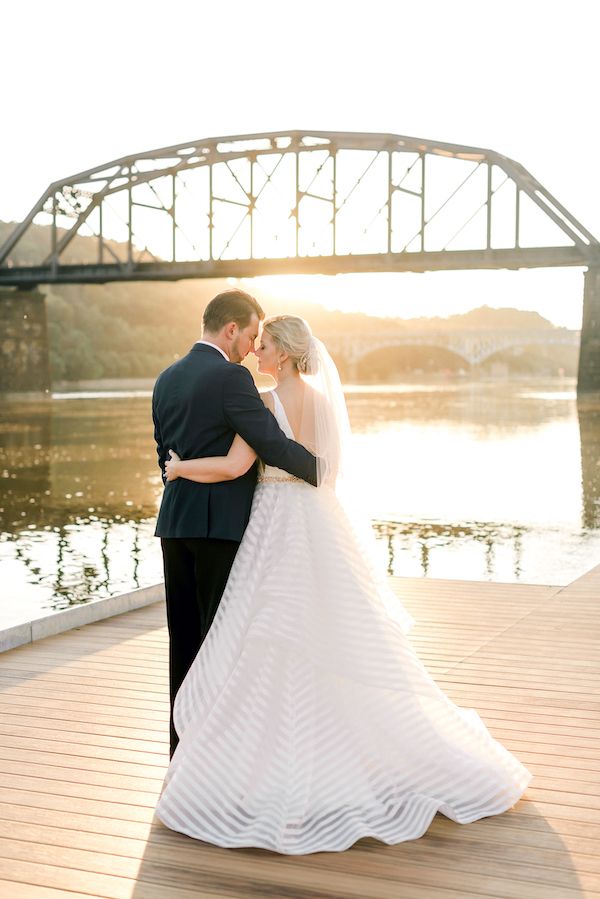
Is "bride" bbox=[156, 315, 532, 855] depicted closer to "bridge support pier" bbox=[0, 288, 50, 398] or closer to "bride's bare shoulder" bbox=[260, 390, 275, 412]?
"bride's bare shoulder" bbox=[260, 390, 275, 412]

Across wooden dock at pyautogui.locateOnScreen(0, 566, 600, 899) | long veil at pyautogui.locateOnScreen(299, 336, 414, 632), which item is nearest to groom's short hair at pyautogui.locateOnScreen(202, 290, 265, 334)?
long veil at pyautogui.locateOnScreen(299, 336, 414, 632)

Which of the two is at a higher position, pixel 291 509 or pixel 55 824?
pixel 291 509

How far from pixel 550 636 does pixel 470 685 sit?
1.14m

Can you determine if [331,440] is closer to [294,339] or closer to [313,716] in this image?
[294,339]

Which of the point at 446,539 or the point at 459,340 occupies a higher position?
the point at 459,340

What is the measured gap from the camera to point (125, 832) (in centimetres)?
349

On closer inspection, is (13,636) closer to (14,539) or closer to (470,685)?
(470,685)

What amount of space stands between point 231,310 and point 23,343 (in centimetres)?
5724

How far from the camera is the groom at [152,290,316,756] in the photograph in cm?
362

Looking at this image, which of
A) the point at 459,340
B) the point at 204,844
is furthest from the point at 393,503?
the point at 459,340

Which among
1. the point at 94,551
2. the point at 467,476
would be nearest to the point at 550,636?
the point at 94,551

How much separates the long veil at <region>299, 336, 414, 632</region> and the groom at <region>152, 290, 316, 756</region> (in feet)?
0.30

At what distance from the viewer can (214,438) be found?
3668mm

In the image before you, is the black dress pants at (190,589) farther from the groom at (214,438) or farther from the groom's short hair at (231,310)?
the groom's short hair at (231,310)
